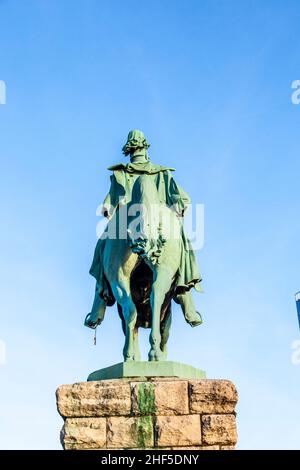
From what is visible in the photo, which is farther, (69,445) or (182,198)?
(182,198)

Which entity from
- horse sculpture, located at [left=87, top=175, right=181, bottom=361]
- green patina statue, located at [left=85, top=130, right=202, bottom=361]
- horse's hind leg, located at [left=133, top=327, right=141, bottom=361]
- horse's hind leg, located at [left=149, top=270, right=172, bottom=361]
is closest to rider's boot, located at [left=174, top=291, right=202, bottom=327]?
green patina statue, located at [left=85, top=130, right=202, bottom=361]

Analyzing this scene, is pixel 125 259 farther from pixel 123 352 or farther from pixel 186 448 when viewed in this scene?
pixel 186 448

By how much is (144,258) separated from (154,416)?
6.34 ft

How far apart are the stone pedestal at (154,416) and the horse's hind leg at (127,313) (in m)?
0.64

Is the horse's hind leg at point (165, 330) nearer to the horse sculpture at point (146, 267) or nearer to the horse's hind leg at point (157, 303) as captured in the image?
the horse sculpture at point (146, 267)

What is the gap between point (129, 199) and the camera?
25.5 ft

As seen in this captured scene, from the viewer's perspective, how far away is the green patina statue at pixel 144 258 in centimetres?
711

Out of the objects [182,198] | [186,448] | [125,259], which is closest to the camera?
[186,448]

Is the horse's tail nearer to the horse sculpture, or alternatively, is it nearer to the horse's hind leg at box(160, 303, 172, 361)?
the horse sculpture

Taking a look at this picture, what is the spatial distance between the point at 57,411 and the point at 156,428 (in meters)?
1.15

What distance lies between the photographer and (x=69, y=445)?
6254 millimetres

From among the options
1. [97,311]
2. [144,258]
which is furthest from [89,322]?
[144,258]
